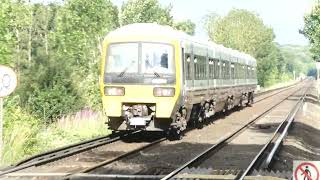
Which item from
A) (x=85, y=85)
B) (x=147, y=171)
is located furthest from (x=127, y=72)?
(x=85, y=85)

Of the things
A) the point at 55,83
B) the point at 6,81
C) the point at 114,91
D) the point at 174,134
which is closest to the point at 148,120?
the point at 114,91

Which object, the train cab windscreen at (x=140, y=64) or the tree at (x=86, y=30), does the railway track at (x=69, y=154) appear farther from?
the tree at (x=86, y=30)

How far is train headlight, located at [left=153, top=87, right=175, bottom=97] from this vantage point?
1559 cm

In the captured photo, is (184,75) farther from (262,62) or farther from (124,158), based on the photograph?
(262,62)

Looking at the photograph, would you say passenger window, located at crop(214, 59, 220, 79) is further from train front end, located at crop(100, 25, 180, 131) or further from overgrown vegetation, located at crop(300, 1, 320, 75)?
overgrown vegetation, located at crop(300, 1, 320, 75)

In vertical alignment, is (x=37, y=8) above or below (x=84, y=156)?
above

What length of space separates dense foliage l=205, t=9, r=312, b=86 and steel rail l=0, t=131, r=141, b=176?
61.6 meters

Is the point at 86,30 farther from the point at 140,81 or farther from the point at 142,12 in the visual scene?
the point at 142,12

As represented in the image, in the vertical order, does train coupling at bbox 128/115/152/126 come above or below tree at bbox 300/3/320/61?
below

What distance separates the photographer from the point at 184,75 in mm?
16344

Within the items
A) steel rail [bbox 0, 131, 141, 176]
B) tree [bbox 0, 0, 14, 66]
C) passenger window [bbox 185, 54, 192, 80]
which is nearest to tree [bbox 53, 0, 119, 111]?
passenger window [bbox 185, 54, 192, 80]

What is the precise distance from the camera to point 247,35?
8150 cm

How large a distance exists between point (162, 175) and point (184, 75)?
632cm

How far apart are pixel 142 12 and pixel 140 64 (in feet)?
202
